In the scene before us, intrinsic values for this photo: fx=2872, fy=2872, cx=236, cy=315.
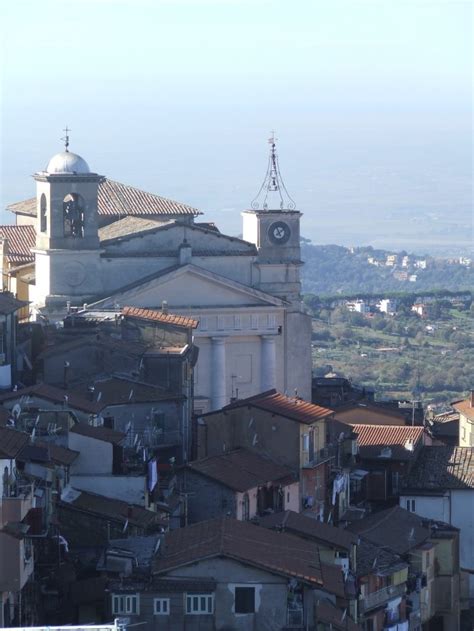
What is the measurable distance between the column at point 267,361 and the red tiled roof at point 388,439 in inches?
393

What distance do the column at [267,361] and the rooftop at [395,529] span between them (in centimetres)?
1823

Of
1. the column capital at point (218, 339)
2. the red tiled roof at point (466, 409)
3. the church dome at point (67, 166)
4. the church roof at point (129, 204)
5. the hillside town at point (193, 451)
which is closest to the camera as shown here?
the hillside town at point (193, 451)

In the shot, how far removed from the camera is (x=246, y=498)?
139ft

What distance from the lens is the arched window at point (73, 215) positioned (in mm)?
Answer: 64312

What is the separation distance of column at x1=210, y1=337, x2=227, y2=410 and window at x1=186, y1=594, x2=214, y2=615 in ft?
95.9

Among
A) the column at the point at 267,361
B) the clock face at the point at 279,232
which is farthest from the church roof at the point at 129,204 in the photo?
the column at the point at 267,361

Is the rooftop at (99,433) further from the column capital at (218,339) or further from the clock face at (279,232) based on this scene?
the clock face at (279,232)

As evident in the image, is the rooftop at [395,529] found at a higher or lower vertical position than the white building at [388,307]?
higher

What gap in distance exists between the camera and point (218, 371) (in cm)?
6450

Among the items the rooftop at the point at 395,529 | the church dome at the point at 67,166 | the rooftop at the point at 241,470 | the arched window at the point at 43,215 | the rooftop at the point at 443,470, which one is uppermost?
the church dome at the point at 67,166

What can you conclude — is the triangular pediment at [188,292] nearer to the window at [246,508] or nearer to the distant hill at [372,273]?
the window at [246,508]

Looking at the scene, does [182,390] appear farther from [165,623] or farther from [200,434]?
[165,623]

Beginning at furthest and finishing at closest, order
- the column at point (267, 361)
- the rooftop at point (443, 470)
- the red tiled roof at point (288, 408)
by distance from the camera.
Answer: the column at point (267, 361) → the rooftop at point (443, 470) → the red tiled roof at point (288, 408)

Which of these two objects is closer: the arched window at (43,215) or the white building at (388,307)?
the arched window at (43,215)
